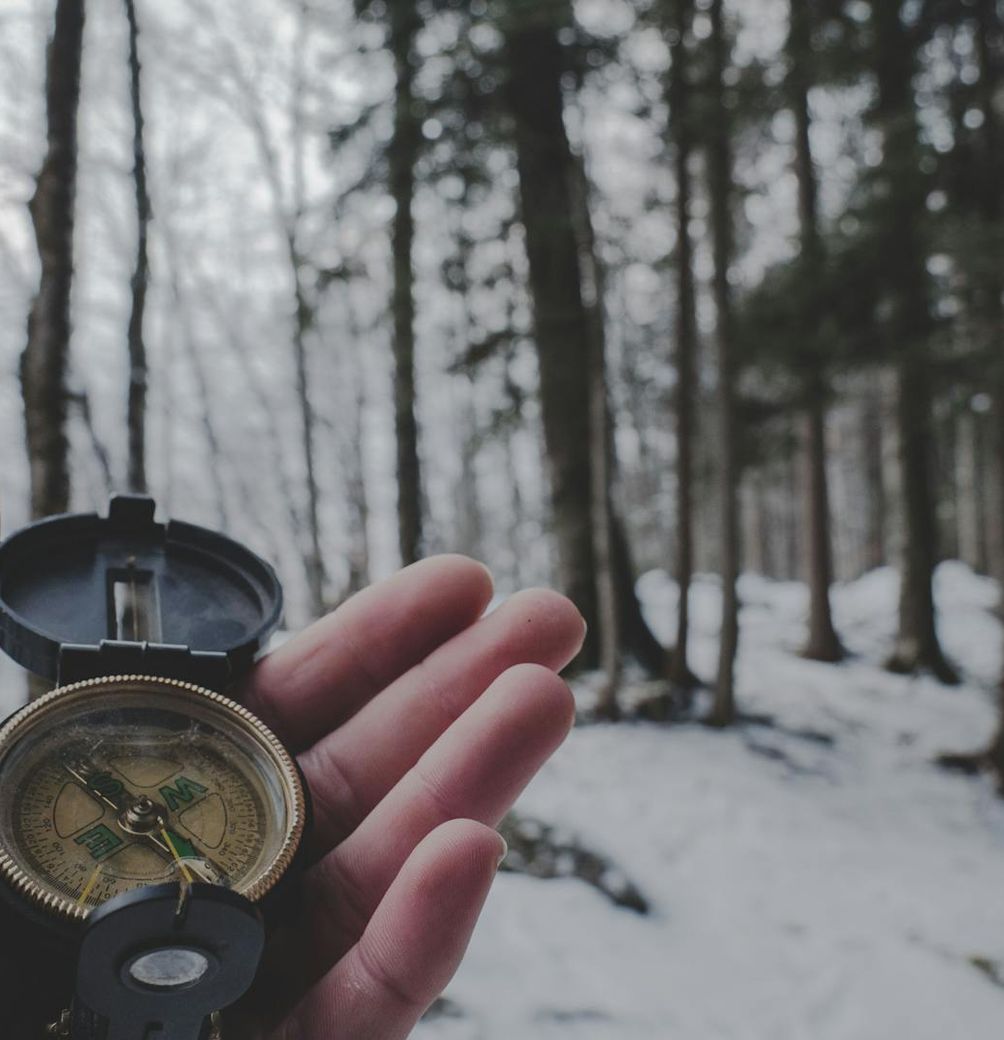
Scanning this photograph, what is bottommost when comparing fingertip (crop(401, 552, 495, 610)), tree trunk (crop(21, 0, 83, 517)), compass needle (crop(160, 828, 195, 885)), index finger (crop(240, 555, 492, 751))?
compass needle (crop(160, 828, 195, 885))

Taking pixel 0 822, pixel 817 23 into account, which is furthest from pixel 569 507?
pixel 0 822

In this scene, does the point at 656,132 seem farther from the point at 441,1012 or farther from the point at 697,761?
the point at 441,1012

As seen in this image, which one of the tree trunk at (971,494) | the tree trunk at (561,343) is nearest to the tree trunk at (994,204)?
the tree trunk at (561,343)

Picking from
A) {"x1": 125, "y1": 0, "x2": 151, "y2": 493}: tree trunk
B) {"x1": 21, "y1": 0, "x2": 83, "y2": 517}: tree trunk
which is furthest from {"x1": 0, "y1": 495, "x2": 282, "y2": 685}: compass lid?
{"x1": 125, "y1": 0, "x2": 151, "y2": 493}: tree trunk

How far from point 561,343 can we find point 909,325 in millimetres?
3009

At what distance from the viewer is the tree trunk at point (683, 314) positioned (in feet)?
20.1

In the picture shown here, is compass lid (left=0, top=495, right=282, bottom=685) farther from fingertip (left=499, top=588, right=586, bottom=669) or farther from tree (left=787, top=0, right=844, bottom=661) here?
tree (left=787, top=0, right=844, bottom=661)

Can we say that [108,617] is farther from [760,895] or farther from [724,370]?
[724,370]

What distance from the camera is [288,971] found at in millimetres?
1472

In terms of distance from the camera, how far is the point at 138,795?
1.45m

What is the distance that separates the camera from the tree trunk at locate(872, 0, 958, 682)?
6512mm

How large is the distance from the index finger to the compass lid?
0.11 m

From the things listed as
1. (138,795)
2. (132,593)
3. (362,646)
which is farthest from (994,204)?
(138,795)

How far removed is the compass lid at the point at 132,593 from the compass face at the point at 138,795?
0.11m
